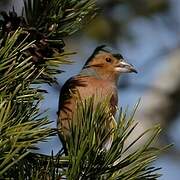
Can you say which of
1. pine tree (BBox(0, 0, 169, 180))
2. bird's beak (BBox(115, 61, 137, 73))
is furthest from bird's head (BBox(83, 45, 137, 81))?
pine tree (BBox(0, 0, 169, 180))

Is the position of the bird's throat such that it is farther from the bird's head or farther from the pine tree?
the pine tree

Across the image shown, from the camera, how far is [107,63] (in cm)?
447

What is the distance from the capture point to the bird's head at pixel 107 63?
4.37 m

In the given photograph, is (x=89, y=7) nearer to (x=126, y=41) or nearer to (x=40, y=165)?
(x=40, y=165)

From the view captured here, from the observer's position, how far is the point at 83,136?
2.17 m

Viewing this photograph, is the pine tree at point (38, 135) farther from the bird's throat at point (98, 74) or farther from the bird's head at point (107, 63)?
the bird's head at point (107, 63)

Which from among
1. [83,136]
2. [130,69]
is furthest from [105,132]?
[130,69]

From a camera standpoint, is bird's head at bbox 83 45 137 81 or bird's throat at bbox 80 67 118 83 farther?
bird's head at bbox 83 45 137 81

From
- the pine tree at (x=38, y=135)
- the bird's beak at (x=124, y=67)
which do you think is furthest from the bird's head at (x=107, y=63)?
the pine tree at (x=38, y=135)

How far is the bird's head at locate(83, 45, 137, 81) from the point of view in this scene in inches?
172

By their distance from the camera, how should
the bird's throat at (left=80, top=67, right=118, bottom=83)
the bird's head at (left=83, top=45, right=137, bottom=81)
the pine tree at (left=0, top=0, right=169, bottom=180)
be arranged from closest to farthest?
the pine tree at (left=0, top=0, right=169, bottom=180) → the bird's throat at (left=80, top=67, right=118, bottom=83) → the bird's head at (left=83, top=45, right=137, bottom=81)

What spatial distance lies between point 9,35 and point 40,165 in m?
0.44

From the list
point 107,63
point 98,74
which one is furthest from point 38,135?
point 107,63

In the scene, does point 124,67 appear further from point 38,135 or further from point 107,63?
point 38,135
